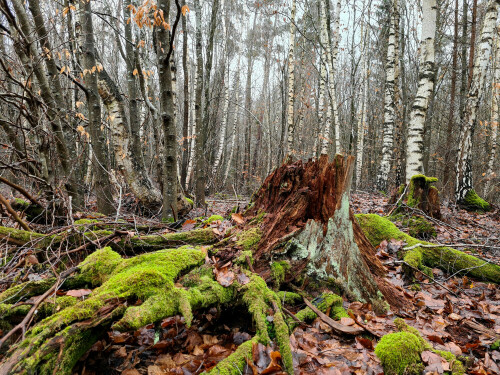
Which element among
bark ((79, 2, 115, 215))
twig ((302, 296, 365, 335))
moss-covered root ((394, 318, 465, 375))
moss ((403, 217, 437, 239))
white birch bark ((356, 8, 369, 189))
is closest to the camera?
moss-covered root ((394, 318, 465, 375))

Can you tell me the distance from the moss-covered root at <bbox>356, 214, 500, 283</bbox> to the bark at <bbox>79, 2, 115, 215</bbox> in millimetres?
4777

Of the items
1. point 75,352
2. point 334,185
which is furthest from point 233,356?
point 334,185

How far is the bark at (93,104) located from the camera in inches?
190

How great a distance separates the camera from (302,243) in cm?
276

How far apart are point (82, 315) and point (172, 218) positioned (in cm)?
334

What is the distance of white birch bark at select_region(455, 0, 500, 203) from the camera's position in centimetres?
796

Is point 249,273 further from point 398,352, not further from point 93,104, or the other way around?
point 93,104

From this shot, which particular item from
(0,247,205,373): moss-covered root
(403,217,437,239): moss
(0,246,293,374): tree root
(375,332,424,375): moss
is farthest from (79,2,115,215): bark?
(403,217,437,239): moss

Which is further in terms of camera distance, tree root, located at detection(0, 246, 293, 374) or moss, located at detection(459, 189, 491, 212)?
moss, located at detection(459, 189, 491, 212)

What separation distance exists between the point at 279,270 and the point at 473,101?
9.46 metres

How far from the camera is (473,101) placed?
8.42 metres

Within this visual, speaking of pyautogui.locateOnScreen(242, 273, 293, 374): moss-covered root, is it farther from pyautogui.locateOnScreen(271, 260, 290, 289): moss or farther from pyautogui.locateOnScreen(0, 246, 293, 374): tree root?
pyautogui.locateOnScreen(271, 260, 290, 289): moss

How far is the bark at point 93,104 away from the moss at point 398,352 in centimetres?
456

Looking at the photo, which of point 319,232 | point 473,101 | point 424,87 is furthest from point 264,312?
point 473,101
